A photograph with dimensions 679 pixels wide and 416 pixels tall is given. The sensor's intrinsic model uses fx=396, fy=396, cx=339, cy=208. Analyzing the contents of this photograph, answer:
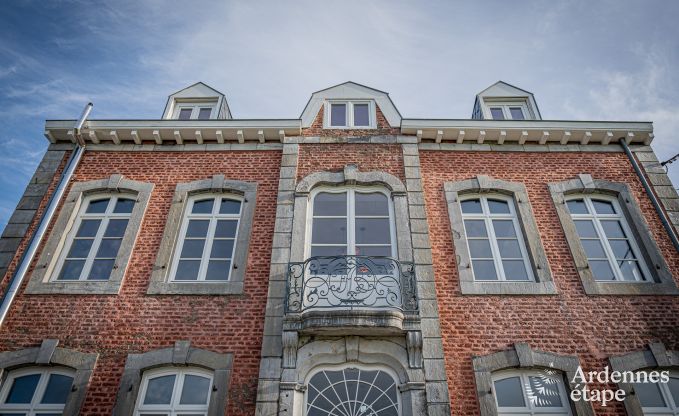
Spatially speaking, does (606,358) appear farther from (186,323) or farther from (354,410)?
(186,323)

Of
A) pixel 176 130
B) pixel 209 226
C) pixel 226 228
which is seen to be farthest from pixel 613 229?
pixel 176 130

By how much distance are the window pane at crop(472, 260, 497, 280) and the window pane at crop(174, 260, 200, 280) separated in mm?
5072

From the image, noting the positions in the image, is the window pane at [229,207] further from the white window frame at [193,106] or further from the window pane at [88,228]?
the white window frame at [193,106]

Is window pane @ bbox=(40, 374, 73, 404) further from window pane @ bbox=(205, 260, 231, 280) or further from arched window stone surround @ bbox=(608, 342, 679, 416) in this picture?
arched window stone surround @ bbox=(608, 342, 679, 416)

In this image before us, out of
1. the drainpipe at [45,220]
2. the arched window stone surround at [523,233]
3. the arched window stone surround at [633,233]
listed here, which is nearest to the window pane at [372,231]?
the arched window stone surround at [523,233]

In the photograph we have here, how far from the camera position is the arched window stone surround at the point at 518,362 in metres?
5.95

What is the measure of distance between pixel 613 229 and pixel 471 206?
9.10 ft

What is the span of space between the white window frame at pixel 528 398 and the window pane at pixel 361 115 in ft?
19.5

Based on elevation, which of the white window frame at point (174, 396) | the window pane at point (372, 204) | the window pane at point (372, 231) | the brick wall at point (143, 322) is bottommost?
the white window frame at point (174, 396)

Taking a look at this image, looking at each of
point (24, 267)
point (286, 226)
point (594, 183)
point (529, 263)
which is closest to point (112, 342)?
point (24, 267)

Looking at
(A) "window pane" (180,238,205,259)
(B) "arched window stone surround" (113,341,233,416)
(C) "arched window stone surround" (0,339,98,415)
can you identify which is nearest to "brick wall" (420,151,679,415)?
(B) "arched window stone surround" (113,341,233,416)

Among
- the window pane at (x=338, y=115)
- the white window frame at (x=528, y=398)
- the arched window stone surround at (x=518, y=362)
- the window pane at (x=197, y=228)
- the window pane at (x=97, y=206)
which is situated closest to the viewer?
the white window frame at (x=528, y=398)

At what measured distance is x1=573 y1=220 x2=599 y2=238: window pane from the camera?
769 centimetres

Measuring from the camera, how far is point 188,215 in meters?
8.00
